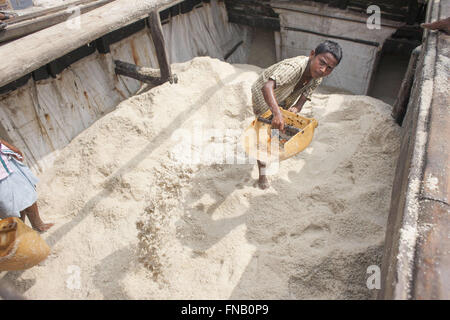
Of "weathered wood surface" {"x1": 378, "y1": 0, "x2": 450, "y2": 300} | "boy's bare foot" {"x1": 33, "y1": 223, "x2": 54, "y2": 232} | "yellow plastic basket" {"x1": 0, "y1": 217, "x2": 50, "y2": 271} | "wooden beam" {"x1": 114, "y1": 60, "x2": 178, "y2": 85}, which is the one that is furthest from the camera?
"wooden beam" {"x1": 114, "y1": 60, "x2": 178, "y2": 85}

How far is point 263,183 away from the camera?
2764mm

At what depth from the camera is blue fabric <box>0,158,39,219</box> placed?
2156mm

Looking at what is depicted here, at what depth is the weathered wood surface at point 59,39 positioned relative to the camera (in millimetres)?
2229

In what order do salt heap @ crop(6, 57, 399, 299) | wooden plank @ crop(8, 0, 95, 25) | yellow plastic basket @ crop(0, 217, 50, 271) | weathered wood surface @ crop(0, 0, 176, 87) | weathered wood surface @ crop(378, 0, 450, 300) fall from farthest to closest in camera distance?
wooden plank @ crop(8, 0, 95, 25) < weathered wood surface @ crop(0, 0, 176, 87) < salt heap @ crop(6, 57, 399, 299) < yellow plastic basket @ crop(0, 217, 50, 271) < weathered wood surface @ crop(378, 0, 450, 300)

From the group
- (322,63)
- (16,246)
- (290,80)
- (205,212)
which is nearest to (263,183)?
(205,212)

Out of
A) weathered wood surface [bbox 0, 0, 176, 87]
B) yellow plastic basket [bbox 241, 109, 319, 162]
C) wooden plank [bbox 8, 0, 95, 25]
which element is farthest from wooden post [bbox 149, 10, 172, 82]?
yellow plastic basket [bbox 241, 109, 319, 162]

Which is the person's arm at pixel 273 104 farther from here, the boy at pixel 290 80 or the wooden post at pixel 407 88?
the wooden post at pixel 407 88

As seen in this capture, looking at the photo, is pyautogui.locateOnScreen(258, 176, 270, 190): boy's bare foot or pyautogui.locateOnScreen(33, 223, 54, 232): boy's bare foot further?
pyautogui.locateOnScreen(258, 176, 270, 190): boy's bare foot

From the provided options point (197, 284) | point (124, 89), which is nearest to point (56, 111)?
point (124, 89)

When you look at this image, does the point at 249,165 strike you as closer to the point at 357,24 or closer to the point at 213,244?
the point at 213,244

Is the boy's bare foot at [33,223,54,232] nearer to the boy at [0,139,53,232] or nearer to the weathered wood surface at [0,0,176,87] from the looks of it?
the boy at [0,139,53,232]

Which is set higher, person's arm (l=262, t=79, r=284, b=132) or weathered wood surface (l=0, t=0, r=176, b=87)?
weathered wood surface (l=0, t=0, r=176, b=87)

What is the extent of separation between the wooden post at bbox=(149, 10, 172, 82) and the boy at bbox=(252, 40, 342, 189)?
1652mm

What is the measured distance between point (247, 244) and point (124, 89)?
118 inches
